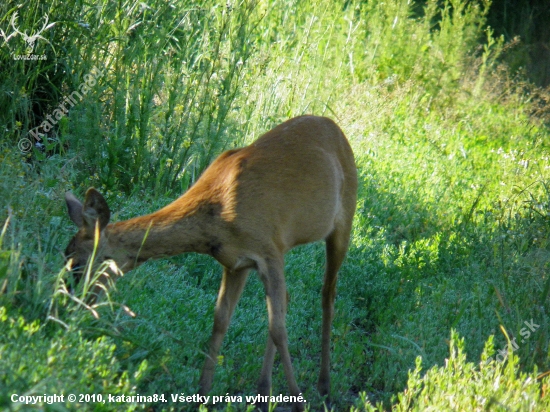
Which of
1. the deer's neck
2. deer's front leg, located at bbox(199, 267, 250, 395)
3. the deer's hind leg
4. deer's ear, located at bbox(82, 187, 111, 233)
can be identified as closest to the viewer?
deer's ear, located at bbox(82, 187, 111, 233)

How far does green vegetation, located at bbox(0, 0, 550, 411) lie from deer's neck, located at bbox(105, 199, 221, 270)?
25 cm

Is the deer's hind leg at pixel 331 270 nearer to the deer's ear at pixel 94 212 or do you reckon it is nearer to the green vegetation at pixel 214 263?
the green vegetation at pixel 214 263

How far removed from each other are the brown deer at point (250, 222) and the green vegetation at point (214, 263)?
245mm

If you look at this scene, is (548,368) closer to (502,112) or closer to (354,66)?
(354,66)

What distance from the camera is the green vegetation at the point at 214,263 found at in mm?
4016

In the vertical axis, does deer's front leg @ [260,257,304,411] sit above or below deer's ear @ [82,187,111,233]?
below

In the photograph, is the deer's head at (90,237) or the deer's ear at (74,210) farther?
the deer's ear at (74,210)

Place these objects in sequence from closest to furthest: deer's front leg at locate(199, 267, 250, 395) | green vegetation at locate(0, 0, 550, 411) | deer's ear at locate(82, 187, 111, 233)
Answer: green vegetation at locate(0, 0, 550, 411)
deer's ear at locate(82, 187, 111, 233)
deer's front leg at locate(199, 267, 250, 395)

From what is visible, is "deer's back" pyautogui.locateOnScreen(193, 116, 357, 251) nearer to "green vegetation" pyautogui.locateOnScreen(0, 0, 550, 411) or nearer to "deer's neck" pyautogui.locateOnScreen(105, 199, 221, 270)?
"deer's neck" pyautogui.locateOnScreen(105, 199, 221, 270)

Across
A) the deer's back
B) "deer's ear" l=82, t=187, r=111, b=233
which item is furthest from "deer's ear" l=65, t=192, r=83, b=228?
the deer's back

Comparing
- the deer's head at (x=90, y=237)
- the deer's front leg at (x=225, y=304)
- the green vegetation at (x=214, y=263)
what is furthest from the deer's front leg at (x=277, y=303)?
the deer's head at (x=90, y=237)

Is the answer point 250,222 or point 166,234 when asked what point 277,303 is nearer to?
point 250,222

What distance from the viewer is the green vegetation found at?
402cm

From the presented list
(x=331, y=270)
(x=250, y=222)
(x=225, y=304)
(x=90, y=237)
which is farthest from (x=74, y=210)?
(x=331, y=270)
